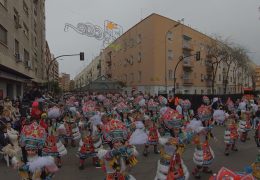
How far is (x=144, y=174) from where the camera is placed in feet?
31.8

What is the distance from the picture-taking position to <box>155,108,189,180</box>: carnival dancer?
692 cm

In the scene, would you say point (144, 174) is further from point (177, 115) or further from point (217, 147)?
point (217, 147)

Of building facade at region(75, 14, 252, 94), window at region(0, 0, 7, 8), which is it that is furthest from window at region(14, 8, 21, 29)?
building facade at region(75, 14, 252, 94)

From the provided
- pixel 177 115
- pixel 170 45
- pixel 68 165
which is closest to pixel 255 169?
pixel 177 115

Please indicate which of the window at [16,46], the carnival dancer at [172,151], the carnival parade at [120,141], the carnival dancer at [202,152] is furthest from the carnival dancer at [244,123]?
the window at [16,46]

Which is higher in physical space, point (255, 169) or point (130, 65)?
point (130, 65)

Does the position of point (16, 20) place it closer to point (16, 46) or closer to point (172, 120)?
point (16, 46)

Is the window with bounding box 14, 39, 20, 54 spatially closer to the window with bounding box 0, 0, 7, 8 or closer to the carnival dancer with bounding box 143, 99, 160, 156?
the window with bounding box 0, 0, 7, 8

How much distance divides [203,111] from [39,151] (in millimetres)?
5096

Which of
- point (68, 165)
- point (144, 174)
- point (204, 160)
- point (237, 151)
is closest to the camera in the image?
point (204, 160)

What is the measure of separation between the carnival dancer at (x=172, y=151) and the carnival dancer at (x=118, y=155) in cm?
91

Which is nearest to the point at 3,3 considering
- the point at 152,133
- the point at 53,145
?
the point at 152,133

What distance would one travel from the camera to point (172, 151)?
7.09 meters

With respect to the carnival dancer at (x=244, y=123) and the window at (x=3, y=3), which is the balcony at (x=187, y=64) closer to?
the window at (x=3, y=3)
